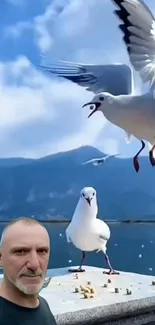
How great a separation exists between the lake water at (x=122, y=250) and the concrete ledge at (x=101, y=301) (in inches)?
32.7

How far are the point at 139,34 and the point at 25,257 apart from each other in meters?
1.23

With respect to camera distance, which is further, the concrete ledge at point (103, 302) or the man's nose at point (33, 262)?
the concrete ledge at point (103, 302)

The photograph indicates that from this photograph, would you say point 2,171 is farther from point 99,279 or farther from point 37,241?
point 37,241

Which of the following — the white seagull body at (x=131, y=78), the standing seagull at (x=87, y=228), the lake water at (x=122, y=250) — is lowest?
the lake water at (x=122, y=250)

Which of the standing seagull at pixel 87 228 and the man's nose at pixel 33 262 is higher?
the man's nose at pixel 33 262

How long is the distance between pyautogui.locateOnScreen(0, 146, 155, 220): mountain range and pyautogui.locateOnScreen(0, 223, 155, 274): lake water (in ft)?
0.33

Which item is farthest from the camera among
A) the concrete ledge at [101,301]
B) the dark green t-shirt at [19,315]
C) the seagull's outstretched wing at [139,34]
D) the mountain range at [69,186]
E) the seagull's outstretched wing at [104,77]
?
the mountain range at [69,186]

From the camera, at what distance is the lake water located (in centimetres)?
237

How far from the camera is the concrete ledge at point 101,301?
919 millimetres

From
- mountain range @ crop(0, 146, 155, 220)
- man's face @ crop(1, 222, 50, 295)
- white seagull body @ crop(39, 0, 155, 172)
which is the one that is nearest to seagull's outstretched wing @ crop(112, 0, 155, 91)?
white seagull body @ crop(39, 0, 155, 172)

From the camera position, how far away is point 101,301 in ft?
3.29

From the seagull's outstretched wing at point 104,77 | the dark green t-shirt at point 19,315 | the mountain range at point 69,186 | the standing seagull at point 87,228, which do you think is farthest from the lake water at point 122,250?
the dark green t-shirt at point 19,315

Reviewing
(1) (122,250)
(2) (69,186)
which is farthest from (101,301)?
(2) (69,186)

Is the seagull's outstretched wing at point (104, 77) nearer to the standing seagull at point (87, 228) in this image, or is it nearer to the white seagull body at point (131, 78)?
the white seagull body at point (131, 78)
